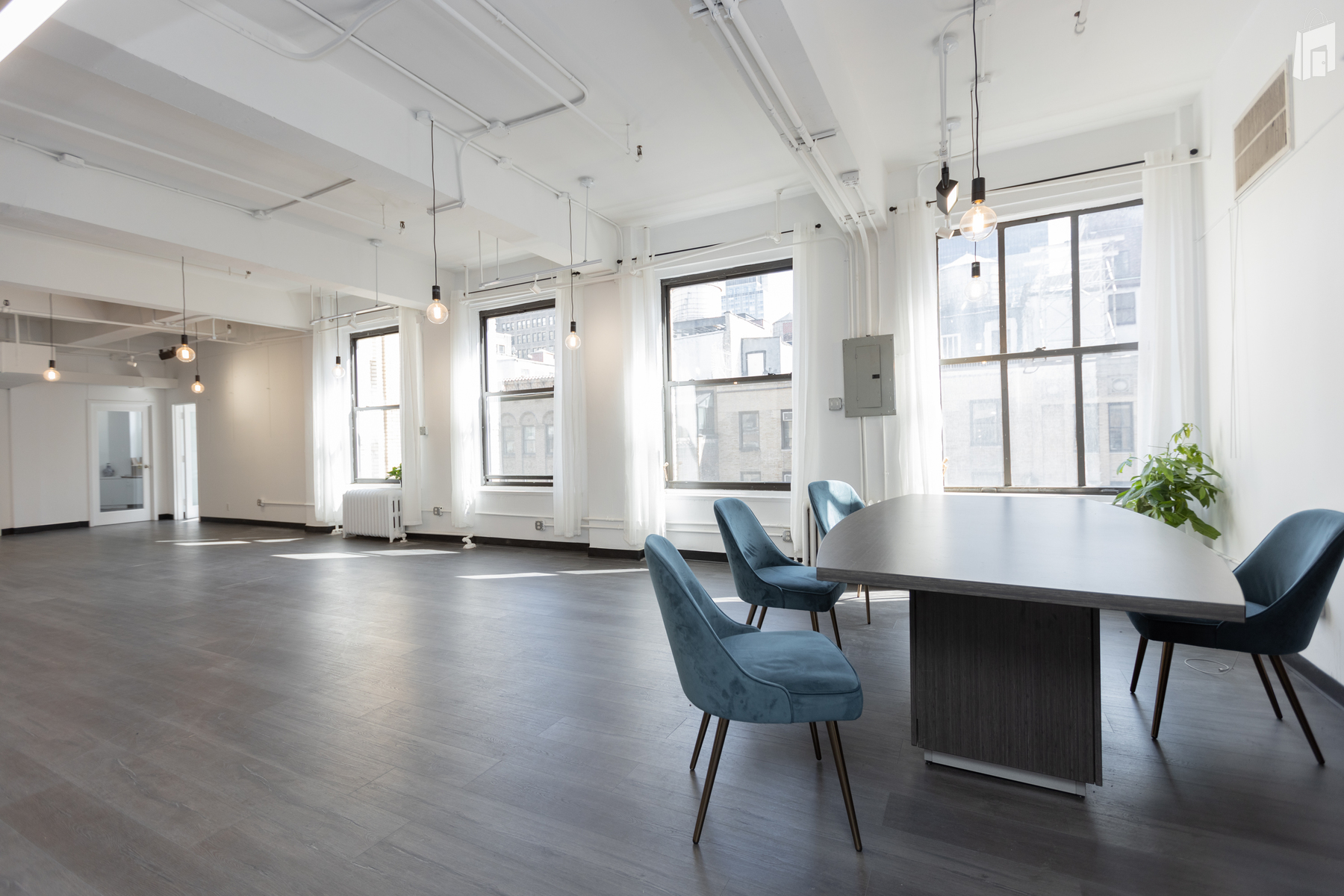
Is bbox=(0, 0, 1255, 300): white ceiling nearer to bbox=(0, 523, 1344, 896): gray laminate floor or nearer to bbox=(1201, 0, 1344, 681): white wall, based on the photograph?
bbox=(1201, 0, 1344, 681): white wall

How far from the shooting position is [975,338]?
16.9 ft

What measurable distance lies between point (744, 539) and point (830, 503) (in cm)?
99

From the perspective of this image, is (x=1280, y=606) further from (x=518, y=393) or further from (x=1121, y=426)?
(x=518, y=393)

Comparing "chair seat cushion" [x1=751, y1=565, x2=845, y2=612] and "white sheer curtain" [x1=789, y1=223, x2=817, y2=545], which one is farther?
"white sheer curtain" [x1=789, y1=223, x2=817, y2=545]

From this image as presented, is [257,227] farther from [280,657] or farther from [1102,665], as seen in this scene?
[1102,665]

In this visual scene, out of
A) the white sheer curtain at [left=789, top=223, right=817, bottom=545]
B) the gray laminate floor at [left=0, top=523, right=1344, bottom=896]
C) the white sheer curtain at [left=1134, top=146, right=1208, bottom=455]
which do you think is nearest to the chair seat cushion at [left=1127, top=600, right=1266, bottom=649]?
the gray laminate floor at [left=0, top=523, right=1344, bottom=896]

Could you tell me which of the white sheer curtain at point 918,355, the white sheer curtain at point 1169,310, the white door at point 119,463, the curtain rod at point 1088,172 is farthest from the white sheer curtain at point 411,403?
the white sheer curtain at point 1169,310

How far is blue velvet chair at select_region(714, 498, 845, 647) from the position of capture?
2.95 metres

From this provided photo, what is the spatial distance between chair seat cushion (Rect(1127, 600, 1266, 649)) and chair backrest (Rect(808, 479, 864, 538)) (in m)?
1.62

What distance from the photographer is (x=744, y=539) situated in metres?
3.26

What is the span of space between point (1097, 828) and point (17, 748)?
4142 mm

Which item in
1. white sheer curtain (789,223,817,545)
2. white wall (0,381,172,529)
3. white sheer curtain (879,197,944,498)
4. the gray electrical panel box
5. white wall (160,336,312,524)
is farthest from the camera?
white wall (0,381,172,529)

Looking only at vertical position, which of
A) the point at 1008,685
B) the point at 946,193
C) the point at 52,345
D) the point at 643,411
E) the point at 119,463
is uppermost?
the point at 52,345

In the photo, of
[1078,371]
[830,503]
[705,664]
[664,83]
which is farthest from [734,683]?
[1078,371]
